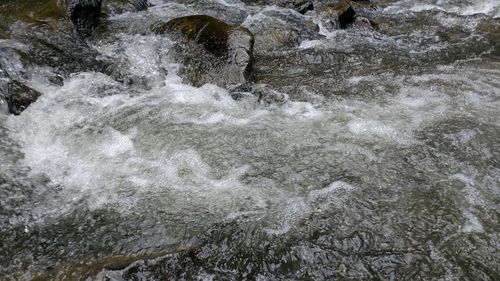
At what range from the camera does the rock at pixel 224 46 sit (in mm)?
6191

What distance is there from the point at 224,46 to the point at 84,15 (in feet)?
9.83

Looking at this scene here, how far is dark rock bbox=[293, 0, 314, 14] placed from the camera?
962 cm

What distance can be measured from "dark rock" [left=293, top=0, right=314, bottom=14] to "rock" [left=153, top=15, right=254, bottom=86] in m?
3.32

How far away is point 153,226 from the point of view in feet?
11.9

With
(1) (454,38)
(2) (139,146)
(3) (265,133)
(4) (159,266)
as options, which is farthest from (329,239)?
(1) (454,38)

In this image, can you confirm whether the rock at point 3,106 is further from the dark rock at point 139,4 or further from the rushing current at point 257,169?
the dark rock at point 139,4

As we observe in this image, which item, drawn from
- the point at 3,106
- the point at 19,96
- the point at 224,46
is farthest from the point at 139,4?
the point at 3,106

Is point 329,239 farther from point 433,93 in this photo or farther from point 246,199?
point 433,93

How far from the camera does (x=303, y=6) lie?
9.66m

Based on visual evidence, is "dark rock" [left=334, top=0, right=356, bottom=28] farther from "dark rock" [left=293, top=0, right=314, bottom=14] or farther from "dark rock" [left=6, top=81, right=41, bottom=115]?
"dark rock" [left=6, top=81, right=41, bottom=115]

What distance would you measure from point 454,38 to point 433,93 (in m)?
2.76

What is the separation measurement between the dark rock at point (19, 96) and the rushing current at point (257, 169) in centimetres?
11

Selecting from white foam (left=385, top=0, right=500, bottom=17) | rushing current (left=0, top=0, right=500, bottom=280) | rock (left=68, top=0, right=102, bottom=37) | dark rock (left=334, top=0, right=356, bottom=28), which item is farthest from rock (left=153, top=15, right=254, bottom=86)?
white foam (left=385, top=0, right=500, bottom=17)

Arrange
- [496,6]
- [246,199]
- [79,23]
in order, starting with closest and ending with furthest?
1. [246,199]
2. [79,23]
3. [496,6]
